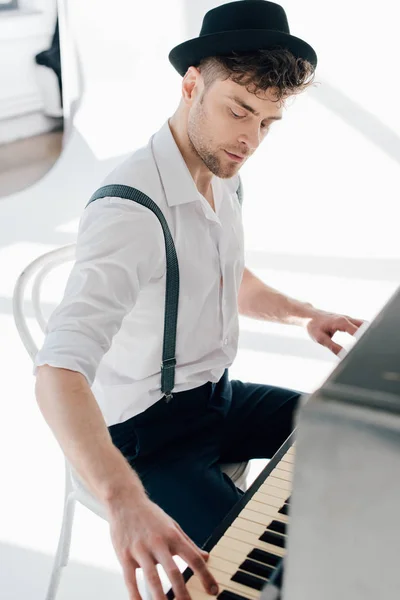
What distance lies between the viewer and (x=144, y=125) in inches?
155

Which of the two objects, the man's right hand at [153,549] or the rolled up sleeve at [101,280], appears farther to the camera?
the rolled up sleeve at [101,280]

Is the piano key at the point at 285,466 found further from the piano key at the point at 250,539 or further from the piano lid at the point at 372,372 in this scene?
the piano lid at the point at 372,372

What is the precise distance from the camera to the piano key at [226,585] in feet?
2.75

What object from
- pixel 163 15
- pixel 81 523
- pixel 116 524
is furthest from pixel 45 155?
Answer: pixel 116 524

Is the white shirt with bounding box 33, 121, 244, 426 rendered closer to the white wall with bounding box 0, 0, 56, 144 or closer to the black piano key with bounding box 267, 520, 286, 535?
the black piano key with bounding box 267, 520, 286, 535

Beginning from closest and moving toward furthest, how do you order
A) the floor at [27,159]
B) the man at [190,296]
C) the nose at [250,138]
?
the man at [190,296]
the nose at [250,138]
the floor at [27,159]

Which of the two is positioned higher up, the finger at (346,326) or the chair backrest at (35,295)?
the finger at (346,326)

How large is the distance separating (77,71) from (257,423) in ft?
9.35

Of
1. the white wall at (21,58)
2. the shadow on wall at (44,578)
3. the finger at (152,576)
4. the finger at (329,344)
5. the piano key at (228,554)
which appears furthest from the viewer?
the white wall at (21,58)

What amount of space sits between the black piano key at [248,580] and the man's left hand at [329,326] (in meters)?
0.81

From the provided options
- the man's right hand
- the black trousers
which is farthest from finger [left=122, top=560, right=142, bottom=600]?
the black trousers

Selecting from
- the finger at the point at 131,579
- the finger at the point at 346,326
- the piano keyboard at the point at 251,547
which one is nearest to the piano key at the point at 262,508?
the piano keyboard at the point at 251,547

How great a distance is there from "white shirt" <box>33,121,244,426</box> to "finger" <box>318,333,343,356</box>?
0.64 feet

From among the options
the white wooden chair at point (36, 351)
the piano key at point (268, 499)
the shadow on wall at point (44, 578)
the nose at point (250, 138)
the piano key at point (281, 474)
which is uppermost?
the nose at point (250, 138)
